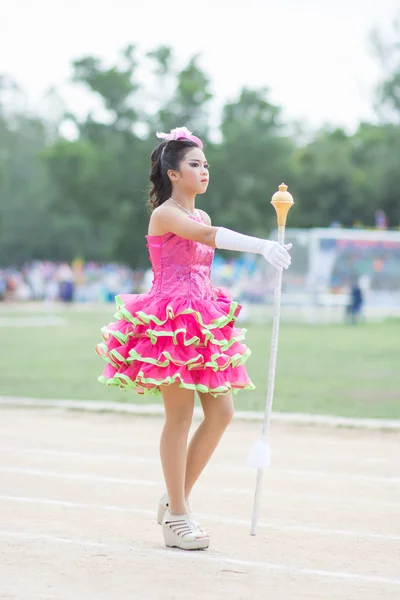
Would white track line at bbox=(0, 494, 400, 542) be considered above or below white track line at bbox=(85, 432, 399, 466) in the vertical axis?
above

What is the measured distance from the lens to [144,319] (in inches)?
215

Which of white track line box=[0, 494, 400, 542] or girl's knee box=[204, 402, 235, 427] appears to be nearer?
girl's knee box=[204, 402, 235, 427]

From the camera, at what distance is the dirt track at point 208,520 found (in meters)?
4.71

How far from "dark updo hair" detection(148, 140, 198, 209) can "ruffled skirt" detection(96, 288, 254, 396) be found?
54 centimetres

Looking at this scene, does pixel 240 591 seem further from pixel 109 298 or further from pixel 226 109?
pixel 226 109

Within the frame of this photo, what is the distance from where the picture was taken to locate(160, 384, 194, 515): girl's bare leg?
5508 millimetres

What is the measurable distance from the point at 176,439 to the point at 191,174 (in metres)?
1.29

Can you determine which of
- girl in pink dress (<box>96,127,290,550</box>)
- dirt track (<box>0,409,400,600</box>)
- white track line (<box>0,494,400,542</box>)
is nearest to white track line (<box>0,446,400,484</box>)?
dirt track (<box>0,409,400,600</box>)

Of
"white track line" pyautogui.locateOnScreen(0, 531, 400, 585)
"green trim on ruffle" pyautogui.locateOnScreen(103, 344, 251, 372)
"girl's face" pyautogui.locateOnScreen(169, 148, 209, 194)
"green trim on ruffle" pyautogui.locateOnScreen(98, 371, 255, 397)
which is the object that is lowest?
"white track line" pyautogui.locateOnScreen(0, 531, 400, 585)

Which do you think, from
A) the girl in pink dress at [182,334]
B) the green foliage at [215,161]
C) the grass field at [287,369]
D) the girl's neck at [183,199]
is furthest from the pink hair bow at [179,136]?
the green foliage at [215,161]

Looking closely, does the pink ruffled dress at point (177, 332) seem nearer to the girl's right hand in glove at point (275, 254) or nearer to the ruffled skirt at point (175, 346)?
the ruffled skirt at point (175, 346)

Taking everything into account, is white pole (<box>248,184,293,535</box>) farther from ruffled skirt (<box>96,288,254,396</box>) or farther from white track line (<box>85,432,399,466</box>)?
white track line (<box>85,432,399,466</box>)

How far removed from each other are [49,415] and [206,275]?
596cm

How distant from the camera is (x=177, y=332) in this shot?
5.36 metres
